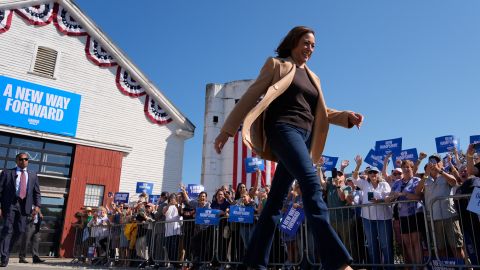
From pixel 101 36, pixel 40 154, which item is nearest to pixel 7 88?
pixel 40 154

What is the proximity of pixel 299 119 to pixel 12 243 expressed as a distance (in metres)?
6.38

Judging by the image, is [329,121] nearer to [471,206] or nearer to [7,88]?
[471,206]

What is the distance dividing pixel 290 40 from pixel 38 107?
16.4m

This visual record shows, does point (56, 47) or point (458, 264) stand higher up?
point (56, 47)

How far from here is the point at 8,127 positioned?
52.2 feet

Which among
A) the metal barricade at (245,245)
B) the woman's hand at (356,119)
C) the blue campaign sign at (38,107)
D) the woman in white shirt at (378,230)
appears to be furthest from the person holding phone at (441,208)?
the blue campaign sign at (38,107)

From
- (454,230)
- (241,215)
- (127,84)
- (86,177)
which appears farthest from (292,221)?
(127,84)

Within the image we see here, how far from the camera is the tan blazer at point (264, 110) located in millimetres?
3000

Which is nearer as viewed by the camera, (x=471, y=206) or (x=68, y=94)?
(x=471, y=206)

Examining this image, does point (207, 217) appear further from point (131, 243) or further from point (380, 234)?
point (380, 234)

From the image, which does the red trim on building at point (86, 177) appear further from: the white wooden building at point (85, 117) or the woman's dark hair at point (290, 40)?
the woman's dark hair at point (290, 40)

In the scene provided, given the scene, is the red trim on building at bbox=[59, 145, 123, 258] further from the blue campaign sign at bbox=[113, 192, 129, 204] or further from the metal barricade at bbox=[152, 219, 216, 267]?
the metal barricade at bbox=[152, 219, 216, 267]

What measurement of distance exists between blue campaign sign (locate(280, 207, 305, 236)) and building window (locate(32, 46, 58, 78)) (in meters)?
14.2

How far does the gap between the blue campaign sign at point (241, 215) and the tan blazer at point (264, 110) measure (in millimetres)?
5698
